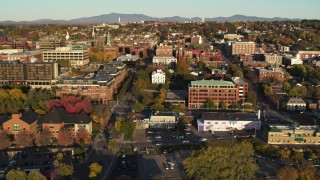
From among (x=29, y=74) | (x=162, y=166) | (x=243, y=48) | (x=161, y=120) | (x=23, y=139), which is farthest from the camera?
(x=243, y=48)

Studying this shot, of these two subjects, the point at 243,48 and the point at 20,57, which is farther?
the point at 243,48

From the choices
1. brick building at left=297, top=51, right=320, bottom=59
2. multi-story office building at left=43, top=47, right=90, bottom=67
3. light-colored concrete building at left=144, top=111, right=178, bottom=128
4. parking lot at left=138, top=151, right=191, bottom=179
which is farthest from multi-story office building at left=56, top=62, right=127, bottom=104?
brick building at left=297, top=51, right=320, bottom=59

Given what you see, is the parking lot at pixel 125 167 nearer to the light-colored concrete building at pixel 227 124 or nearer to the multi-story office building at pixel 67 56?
the light-colored concrete building at pixel 227 124

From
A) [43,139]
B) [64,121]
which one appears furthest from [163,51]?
[43,139]

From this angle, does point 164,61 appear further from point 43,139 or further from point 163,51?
point 43,139

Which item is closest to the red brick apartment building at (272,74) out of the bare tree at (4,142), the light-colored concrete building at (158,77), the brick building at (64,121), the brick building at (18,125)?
the light-colored concrete building at (158,77)

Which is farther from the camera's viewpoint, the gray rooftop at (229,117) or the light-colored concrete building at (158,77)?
the light-colored concrete building at (158,77)
